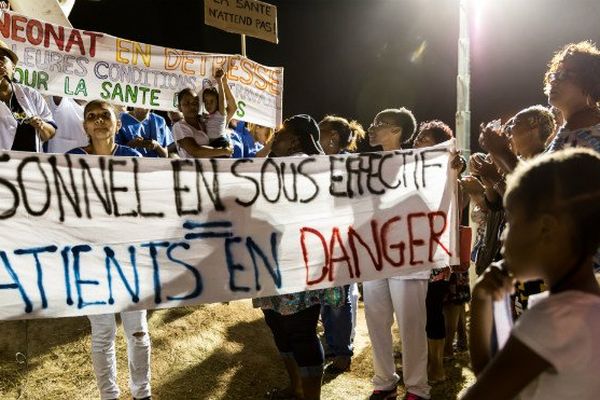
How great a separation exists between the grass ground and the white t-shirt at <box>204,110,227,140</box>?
1621 mm

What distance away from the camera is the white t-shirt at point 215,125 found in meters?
4.71

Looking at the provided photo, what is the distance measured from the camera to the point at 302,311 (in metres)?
3.05

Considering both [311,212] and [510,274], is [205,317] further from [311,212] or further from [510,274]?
[510,274]

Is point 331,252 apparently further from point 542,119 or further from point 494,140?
point 542,119

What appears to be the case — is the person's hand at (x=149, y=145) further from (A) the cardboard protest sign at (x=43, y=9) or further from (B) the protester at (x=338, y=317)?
(A) the cardboard protest sign at (x=43, y=9)

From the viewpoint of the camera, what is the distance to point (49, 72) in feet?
17.2

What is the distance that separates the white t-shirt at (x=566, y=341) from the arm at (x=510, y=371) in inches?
0.6

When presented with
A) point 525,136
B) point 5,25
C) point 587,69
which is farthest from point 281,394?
point 5,25

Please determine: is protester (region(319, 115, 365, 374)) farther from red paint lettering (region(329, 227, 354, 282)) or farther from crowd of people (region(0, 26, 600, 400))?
red paint lettering (region(329, 227, 354, 282))

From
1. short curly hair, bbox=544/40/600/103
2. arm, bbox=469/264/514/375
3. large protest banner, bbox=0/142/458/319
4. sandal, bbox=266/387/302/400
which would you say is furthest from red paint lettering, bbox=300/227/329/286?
arm, bbox=469/264/514/375

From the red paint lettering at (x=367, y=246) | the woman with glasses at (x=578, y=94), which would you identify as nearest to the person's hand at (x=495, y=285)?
the woman with glasses at (x=578, y=94)

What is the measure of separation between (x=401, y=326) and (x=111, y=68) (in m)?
3.98

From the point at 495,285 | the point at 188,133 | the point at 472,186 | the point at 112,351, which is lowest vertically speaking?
the point at 112,351

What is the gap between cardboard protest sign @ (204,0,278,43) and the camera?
6.26 metres
